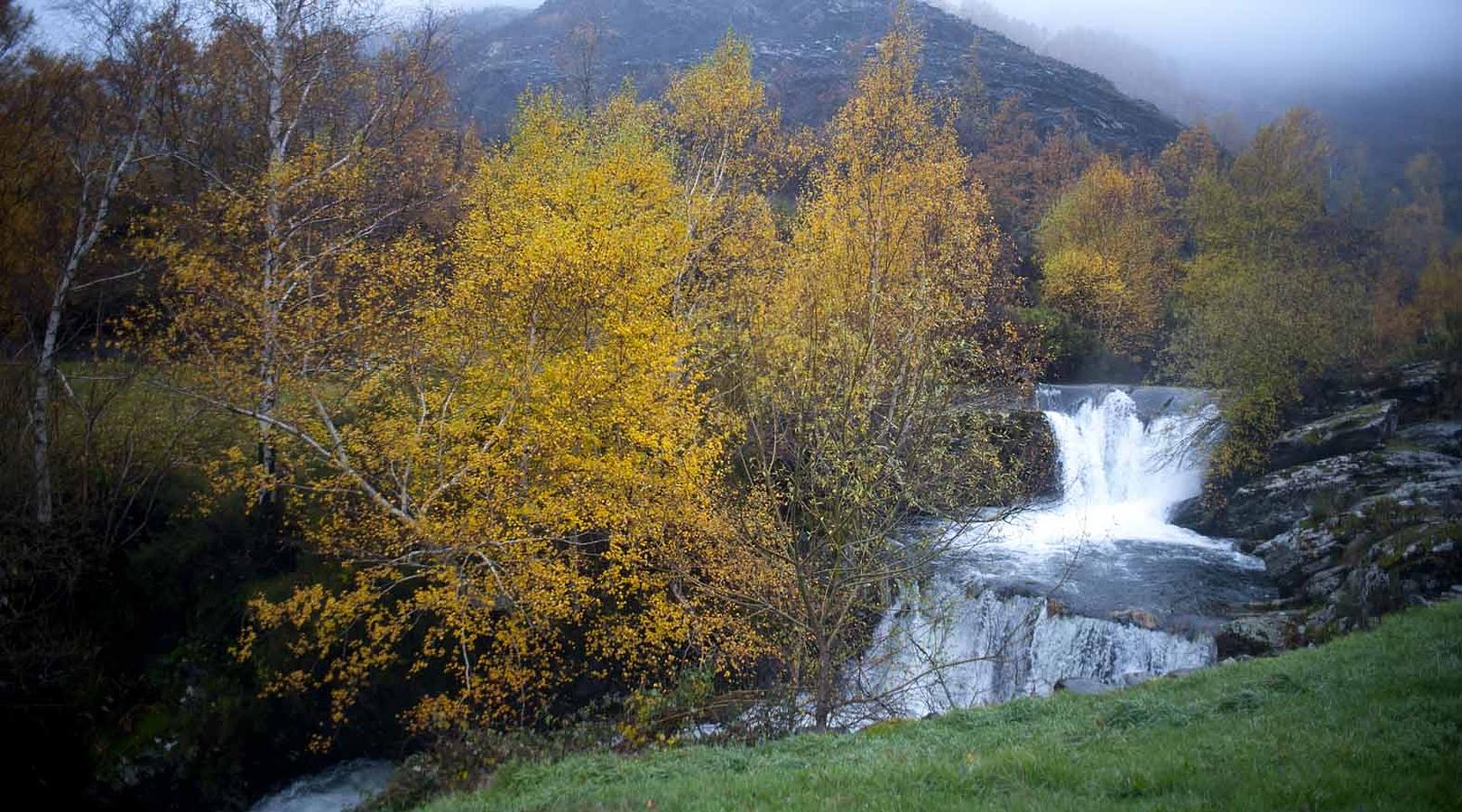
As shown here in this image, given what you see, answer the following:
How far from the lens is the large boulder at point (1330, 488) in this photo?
19.2m

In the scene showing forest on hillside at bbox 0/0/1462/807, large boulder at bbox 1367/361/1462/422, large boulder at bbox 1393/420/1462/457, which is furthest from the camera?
large boulder at bbox 1367/361/1462/422

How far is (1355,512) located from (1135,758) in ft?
52.4

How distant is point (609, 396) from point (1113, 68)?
13405 cm

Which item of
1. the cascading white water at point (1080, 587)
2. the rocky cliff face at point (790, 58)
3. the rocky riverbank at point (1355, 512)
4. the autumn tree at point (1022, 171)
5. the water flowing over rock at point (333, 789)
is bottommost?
the water flowing over rock at point (333, 789)

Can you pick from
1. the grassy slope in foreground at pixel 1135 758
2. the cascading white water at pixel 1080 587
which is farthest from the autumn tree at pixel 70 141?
the cascading white water at pixel 1080 587

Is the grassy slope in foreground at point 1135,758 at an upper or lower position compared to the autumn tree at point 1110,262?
lower

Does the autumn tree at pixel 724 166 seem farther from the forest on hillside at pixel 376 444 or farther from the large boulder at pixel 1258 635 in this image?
the large boulder at pixel 1258 635

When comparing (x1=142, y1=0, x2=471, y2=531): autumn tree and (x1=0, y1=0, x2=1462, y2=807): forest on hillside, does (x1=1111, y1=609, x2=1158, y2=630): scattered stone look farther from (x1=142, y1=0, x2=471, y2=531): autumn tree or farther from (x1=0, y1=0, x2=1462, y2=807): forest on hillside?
(x1=142, y1=0, x2=471, y2=531): autumn tree

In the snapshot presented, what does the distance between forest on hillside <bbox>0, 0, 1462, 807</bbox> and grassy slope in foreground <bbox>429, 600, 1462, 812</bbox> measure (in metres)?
2.31

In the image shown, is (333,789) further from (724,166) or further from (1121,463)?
(1121,463)

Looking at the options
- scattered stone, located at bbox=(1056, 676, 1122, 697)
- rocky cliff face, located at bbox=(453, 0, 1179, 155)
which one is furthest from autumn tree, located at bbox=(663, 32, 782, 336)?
rocky cliff face, located at bbox=(453, 0, 1179, 155)

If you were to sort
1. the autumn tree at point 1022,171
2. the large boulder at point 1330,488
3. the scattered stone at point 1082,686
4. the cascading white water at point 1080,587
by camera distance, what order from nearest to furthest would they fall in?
the scattered stone at point 1082,686
the cascading white water at point 1080,587
the large boulder at point 1330,488
the autumn tree at point 1022,171

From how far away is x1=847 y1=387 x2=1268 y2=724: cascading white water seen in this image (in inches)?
557

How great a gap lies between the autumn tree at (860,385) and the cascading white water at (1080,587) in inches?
37.8
